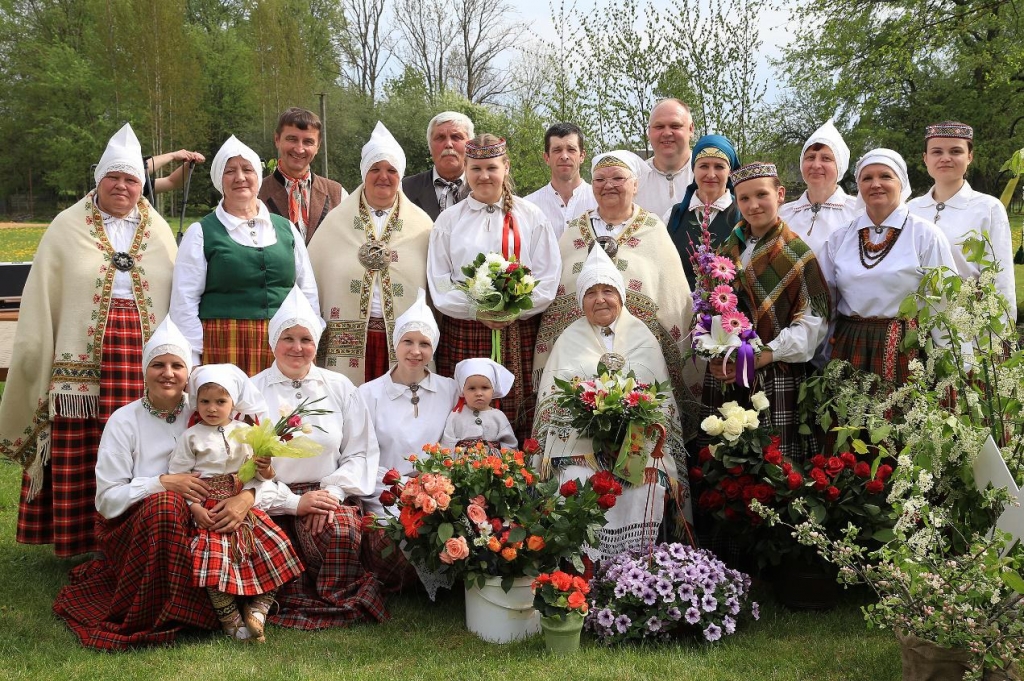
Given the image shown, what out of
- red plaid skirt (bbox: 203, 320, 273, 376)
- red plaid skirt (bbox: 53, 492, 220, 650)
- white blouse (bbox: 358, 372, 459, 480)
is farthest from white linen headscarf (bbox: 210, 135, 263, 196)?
red plaid skirt (bbox: 53, 492, 220, 650)

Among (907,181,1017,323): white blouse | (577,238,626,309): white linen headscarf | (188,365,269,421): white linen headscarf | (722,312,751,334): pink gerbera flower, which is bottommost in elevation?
(188,365,269,421): white linen headscarf

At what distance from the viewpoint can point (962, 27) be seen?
598 inches

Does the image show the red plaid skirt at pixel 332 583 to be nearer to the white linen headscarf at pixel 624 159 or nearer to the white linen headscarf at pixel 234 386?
the white linen headscarf at pixel 234 386

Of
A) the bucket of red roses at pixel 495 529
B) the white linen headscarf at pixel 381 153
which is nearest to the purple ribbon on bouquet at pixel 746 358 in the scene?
the bucket of red roses at pixel 495 529

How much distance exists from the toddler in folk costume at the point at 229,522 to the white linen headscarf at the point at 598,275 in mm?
1821

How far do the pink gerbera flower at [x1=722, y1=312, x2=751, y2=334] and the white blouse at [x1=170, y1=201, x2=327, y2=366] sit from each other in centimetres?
214

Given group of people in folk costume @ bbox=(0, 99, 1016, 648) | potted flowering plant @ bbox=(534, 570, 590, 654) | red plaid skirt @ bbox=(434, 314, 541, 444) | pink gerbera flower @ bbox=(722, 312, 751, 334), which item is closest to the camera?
potted flowering plant @ bbox=(534, 570, 590, 654)

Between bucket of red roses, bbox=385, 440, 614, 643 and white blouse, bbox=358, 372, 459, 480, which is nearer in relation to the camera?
bucket of red roses, bbox=385, 440, 614, 643

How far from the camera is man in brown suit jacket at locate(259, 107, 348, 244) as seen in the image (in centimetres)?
633

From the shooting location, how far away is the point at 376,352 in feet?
19.1

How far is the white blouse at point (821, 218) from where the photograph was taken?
5965 millimetres

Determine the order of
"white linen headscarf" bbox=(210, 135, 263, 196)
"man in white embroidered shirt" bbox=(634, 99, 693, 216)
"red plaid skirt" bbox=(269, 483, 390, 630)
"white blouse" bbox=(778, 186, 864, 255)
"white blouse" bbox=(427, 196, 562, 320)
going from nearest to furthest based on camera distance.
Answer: "red plaid skirt" bbox=(269, 483, 390, 630) < "white linen headscarf" bbox=(210, 135, 263, 196) < "white blouse" bbox=(427, 196, 562, 320) < "white blouse" bbox=(778, 186, 864, 255) < "man in white embroidered shirt" bbox=(634, 99, 693, 216)

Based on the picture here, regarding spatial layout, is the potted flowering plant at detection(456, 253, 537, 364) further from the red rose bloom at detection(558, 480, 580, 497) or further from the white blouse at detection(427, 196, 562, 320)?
the red rose bloom at detection(558, 480, 580, 497)

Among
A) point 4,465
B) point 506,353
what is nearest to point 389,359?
point 506,353
